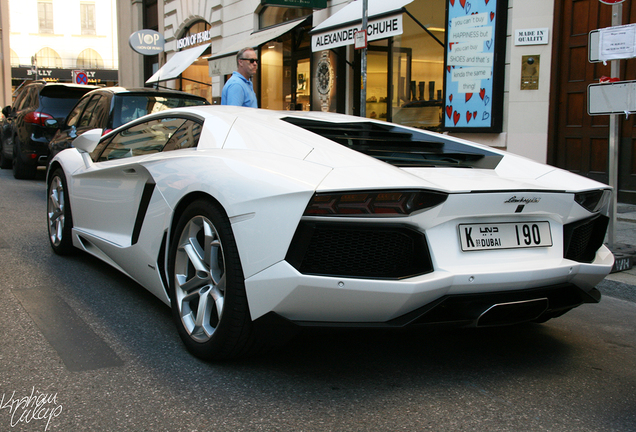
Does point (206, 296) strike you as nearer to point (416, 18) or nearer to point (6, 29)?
point (416, 18)

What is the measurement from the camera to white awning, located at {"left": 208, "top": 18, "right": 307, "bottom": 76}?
529 inches

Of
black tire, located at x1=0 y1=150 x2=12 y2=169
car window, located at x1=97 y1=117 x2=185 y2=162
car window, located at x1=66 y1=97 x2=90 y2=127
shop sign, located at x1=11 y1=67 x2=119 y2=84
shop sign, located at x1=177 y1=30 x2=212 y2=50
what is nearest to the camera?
car window, located at x1=97 y1=117 x2=185 y2=162

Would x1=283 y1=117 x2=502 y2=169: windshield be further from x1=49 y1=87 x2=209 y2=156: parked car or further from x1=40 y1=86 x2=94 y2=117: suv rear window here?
x1=40 y1=86 x2=94 y2=117: suv rear window

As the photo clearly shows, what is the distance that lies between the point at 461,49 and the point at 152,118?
7.01m

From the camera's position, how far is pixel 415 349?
312 cm

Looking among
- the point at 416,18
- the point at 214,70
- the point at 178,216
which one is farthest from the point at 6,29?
the point at 178,216

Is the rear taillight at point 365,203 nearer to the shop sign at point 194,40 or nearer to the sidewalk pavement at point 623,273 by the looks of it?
the sidewalk pavement at point 623,273

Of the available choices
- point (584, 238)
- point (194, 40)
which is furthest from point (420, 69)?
point (194, 40)

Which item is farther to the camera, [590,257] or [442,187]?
[590,257]

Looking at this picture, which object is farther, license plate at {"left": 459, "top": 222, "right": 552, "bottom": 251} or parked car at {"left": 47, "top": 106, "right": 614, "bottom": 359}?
license plate at {"left": 459, "top": 222, "right": 552, "bottom": 251}

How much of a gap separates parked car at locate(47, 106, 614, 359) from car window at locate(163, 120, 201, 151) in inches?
0.9

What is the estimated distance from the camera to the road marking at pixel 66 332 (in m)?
2.87
